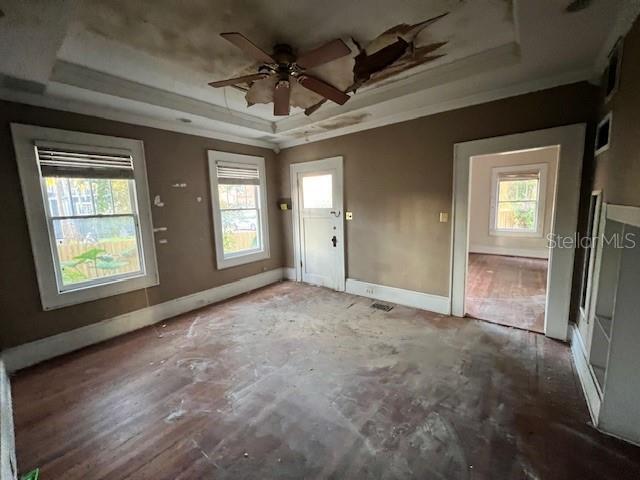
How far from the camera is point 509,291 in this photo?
167 inches

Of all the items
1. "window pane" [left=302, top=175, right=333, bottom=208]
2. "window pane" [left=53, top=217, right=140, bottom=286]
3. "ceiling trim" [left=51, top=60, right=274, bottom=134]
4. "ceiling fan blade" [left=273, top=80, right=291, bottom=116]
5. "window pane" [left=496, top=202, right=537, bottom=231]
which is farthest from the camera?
"window pane" [left=496, top=202, right=537, bottom=231]

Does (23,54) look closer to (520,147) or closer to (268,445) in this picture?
(268,445)

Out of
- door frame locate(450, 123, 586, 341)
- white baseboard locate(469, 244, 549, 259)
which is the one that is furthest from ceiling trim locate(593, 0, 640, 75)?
white baseboard locate(469, 244, 549, 259)

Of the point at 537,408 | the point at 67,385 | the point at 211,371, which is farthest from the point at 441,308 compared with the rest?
the point at 67,385

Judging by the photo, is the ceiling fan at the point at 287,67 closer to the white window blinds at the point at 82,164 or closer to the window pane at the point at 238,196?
the white window blinds at the point at 82,164

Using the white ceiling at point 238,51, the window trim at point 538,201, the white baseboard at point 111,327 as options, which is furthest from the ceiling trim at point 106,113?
the window trim at point 538,201

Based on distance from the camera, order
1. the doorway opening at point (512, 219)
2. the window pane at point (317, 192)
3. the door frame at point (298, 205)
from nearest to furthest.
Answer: the door frame at point (298, 205), the window pane at point (317, 192), the doorway opening at point (512, 219)

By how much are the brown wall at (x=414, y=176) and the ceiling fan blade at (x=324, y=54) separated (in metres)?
2.00

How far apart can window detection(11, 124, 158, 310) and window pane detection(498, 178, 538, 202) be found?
7.43 meters

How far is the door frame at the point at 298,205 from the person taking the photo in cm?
425

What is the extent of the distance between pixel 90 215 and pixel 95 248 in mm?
372

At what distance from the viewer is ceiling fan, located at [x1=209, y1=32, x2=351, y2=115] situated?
1785 mm

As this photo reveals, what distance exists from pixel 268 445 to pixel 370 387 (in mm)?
877

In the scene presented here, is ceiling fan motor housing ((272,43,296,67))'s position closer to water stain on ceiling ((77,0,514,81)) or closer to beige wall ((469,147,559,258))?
water stain on ceiling ((77,0,514,81))
